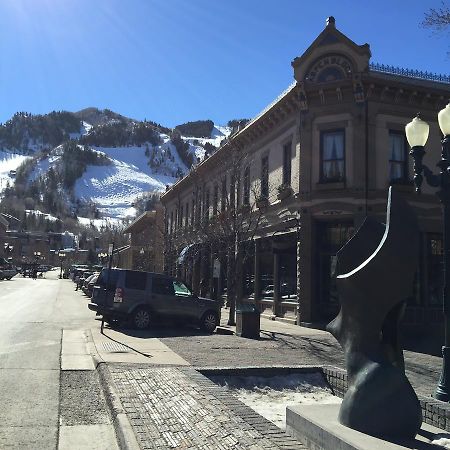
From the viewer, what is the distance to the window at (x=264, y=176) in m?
25.4

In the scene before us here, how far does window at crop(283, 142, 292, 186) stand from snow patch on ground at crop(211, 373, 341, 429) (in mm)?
14762

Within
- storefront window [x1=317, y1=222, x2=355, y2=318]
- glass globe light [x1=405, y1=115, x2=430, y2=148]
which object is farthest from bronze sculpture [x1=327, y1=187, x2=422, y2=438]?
storefront window [x1=317, y1=222, x2=355, y2=318]

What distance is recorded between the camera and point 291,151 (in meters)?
23.2

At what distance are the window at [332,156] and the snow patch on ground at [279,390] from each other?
1343cm

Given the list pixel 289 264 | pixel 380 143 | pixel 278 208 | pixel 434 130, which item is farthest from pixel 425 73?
pixel 289 264

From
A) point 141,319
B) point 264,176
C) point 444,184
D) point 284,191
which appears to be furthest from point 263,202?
point 444,184

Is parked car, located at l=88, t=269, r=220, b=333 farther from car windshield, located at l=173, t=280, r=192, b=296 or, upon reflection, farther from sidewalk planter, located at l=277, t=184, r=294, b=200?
sidewalk planter, located at l=277, t=184, r=294, b=200

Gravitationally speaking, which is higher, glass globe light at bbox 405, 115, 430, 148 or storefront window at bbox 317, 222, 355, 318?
glass globe light at bbox 405, 115, 430, 148

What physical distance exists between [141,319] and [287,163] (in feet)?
31.6

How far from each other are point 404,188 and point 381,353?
17091 millimetres

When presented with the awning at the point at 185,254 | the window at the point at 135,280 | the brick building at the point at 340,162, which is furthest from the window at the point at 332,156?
the awning at the point at 185,254

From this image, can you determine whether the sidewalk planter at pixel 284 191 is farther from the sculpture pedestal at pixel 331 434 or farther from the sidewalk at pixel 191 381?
the sculpture pedestal at pixel 331 434

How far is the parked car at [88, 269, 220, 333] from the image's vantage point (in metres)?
18.1

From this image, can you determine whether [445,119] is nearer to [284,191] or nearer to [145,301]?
[145,301]
